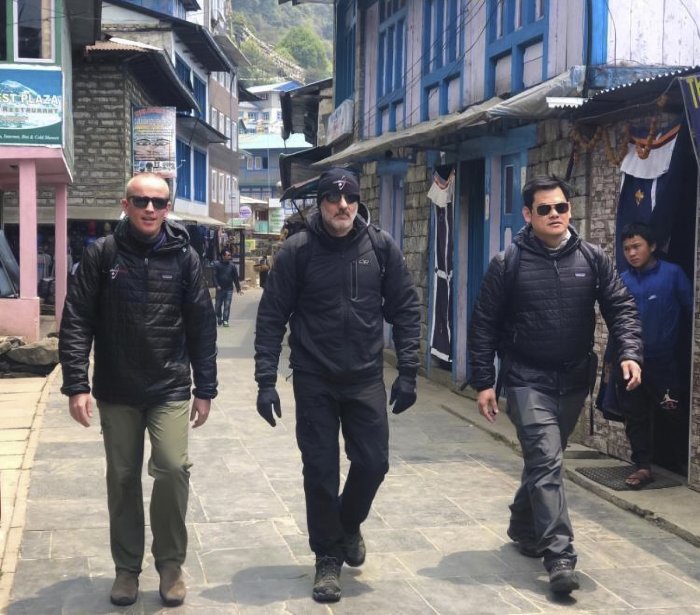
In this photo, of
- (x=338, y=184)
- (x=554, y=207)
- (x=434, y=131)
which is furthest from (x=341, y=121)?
(x=338, y=184)

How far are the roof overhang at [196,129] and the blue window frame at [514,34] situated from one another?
23.5m

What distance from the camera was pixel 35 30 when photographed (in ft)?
56.4

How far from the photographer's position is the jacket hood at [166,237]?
4953mm

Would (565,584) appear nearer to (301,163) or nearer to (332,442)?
(332,442)

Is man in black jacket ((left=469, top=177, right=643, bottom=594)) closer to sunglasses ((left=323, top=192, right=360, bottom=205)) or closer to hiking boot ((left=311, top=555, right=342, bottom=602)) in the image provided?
sunglasses ((left=323, top=192, right=360, bottom=205))

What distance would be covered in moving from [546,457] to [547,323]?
0.68 meters

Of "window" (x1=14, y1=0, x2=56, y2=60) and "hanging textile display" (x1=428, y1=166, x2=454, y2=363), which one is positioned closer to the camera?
"hanging textile display" (x1=428, y1=166, x2=454, y2=363)

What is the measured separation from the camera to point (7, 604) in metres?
5.03

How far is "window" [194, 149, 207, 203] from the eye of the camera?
40.0 meters

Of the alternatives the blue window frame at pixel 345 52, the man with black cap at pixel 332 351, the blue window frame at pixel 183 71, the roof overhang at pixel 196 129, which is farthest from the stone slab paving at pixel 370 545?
the blue window frame at pixel 183 71

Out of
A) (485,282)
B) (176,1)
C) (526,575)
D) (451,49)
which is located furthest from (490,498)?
(176,1)

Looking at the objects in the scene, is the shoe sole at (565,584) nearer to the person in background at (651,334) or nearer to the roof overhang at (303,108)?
the person in background at (651,334)

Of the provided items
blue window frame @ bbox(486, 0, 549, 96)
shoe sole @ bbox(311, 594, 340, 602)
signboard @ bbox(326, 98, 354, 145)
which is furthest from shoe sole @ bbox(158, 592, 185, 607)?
signboard @ bbox(326, 98, 354, 145)

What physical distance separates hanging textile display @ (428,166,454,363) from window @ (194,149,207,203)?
2725 cm
